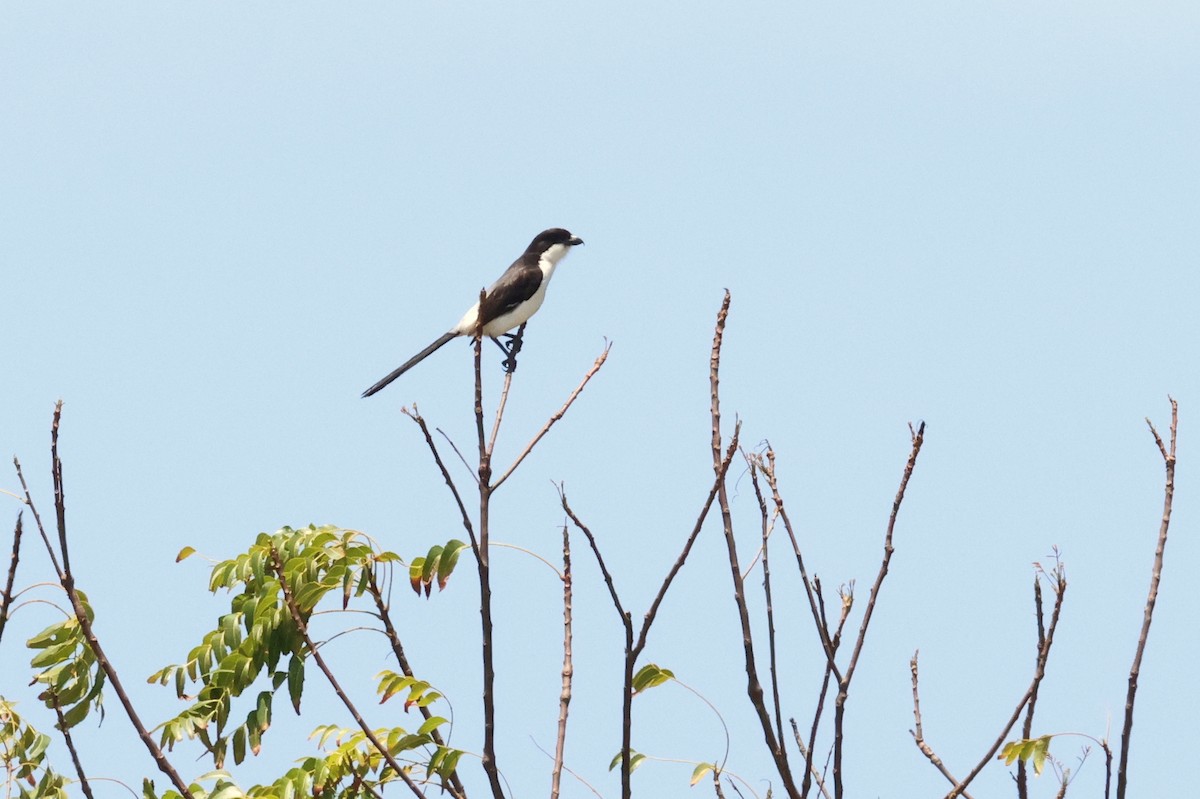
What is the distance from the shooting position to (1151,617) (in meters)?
4.33

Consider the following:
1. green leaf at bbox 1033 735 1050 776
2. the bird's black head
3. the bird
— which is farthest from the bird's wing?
green leaf at bbox 1033 735 1050 776

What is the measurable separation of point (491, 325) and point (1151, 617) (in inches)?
305

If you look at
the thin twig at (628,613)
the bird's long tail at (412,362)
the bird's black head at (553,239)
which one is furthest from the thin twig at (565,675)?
the bird's black head at (553,239)

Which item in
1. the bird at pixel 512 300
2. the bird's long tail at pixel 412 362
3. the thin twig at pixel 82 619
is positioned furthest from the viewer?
the bird at pixel 512 300

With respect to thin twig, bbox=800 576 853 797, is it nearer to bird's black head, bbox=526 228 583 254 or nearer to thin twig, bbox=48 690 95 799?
thin twig, bbox=48 690 95 799

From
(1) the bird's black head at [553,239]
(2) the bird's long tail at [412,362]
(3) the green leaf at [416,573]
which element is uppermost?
(1) the bird's black head at [553,239]

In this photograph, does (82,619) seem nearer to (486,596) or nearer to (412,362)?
(486,596)

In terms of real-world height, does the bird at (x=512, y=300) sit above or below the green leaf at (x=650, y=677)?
above

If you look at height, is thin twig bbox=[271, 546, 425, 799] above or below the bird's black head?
below

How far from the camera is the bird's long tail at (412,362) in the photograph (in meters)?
10.1

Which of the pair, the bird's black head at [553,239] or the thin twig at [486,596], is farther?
the bird's black head at [553,239]

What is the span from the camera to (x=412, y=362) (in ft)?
35.8

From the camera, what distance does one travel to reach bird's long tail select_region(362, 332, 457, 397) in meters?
10.1

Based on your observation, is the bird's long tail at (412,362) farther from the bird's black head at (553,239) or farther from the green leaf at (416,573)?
the green leaf at (416,573)
